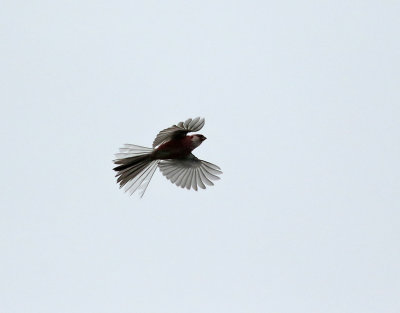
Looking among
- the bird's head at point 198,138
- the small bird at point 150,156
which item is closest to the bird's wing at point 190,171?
the small bird at point 150,156

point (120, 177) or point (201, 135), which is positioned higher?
point (201, 135)

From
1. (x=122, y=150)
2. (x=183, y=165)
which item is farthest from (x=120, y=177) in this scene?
(x=183, y=165)

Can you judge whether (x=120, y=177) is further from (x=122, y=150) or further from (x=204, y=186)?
(x=204, y=186)

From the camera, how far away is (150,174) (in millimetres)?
15477

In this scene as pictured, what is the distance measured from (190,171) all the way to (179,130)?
5.46 ft

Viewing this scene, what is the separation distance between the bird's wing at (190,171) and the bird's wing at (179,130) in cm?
83

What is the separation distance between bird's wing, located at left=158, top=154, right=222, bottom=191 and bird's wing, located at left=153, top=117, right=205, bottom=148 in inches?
32.7

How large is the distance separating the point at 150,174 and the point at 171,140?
85cm

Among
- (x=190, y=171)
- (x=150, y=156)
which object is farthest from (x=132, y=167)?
(x=190, y=171)

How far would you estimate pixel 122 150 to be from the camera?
1525 centimetres

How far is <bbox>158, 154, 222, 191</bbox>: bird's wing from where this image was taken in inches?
625

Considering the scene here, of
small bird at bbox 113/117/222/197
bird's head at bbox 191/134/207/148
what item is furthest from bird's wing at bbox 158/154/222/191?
bird's head at bbox 191/134/207/148

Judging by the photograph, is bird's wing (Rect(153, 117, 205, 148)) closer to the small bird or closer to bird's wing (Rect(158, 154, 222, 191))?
the small bird

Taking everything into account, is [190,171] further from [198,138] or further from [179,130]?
[179,130]
